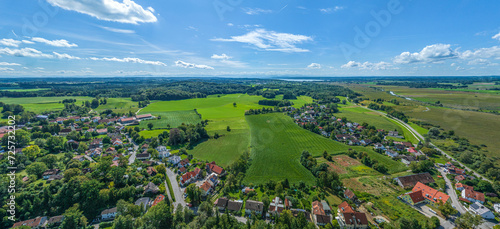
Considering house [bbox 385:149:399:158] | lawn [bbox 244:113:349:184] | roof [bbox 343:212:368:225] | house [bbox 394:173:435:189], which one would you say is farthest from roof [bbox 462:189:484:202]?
lawn [bbox 244:113:349:184]

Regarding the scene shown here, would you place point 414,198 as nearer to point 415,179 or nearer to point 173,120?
point 415,179

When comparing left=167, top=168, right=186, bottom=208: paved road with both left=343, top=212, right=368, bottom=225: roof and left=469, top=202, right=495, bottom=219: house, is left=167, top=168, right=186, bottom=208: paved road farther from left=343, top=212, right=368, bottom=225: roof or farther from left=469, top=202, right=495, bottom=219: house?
left=469, top=202, right=495, bottom=219: house

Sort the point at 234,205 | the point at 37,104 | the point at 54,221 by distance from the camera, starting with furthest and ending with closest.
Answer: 1. the point at 37,104
2. the point at 234,205
3. the point at 54,221

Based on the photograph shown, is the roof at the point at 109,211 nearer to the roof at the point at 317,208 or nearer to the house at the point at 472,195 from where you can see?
the roof at the point at 317,208

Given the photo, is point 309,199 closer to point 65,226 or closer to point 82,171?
point 65,226

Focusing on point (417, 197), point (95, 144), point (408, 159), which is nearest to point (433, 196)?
point (417, 197)

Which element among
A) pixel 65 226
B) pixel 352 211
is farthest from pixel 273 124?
pixel 65 226
